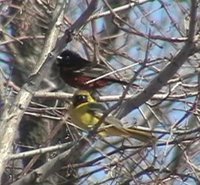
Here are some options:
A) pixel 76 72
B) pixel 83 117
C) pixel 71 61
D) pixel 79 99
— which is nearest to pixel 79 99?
pixel 79 99

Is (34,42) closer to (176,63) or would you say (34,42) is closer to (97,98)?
(97,98)

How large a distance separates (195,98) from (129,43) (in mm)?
2208

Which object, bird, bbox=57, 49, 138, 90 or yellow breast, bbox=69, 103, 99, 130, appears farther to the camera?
bird, bbox=57, 49, 138, 90

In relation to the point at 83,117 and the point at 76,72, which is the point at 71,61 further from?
the point at 83,117

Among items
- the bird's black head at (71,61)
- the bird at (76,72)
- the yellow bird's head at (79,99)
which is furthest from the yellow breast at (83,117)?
the bird's black head at (71,61)

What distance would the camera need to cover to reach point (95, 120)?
4.77 m

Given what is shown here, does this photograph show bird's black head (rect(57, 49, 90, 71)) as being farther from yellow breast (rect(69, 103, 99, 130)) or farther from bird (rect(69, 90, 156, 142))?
yellow breast (rect(69, 103, 99, 130))

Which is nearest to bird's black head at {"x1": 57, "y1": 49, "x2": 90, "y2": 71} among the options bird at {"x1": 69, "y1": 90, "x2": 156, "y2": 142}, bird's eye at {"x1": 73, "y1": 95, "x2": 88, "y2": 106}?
bird at {"x1": 69, "y1": 90, "x2": 156, "y2": 142}

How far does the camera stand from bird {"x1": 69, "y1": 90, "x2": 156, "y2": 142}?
4141mm

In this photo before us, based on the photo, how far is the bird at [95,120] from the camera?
13.6 feet

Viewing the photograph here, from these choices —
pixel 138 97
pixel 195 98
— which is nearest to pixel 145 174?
pixel 195 98

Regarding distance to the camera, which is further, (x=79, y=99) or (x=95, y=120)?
(x=79, y=99)

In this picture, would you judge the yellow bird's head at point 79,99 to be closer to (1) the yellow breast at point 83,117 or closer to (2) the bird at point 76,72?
(1) the yellow breast at point 83,117

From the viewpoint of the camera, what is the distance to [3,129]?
3.96 m
